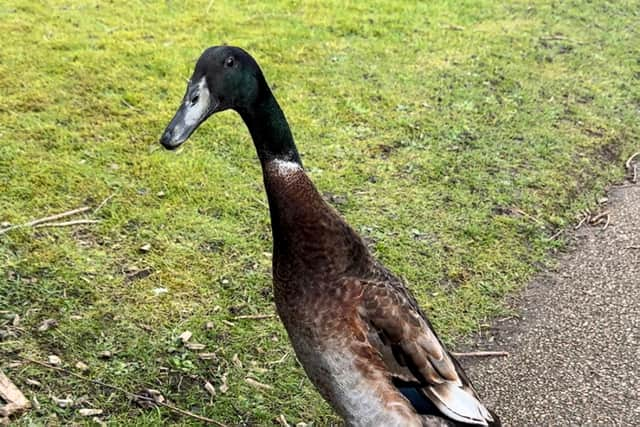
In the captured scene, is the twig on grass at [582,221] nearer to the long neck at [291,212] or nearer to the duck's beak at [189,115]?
the long neck at [291,212]

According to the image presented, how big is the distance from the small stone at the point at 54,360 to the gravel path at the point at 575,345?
183 cm

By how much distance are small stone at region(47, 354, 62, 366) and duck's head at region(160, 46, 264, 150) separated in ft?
4.53

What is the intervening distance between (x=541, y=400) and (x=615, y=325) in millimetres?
735

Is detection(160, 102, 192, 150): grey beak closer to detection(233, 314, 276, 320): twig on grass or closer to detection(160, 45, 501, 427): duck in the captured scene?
detection(160, 45, 501, 427): duck

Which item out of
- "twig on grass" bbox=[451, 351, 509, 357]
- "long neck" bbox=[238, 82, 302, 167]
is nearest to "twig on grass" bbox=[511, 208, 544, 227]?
"twig on grass" bbox=[451, 351, 509, 357]

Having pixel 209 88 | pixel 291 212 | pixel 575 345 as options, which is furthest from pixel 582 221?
pixel 209 88

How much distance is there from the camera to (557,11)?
25.2 feet

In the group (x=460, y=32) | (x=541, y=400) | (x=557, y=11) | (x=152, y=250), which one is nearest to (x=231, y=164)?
(x=152, y=250)

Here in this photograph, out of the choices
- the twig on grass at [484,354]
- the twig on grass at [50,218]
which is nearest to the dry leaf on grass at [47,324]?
the twig on grass at [50,218]

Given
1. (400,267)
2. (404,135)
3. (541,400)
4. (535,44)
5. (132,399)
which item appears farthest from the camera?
(535,44)

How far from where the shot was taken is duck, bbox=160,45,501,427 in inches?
91.5

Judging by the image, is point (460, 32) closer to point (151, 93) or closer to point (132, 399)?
point (151, 93)

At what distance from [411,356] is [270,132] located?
2.95 ft

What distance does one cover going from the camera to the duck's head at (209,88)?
2.13 m
